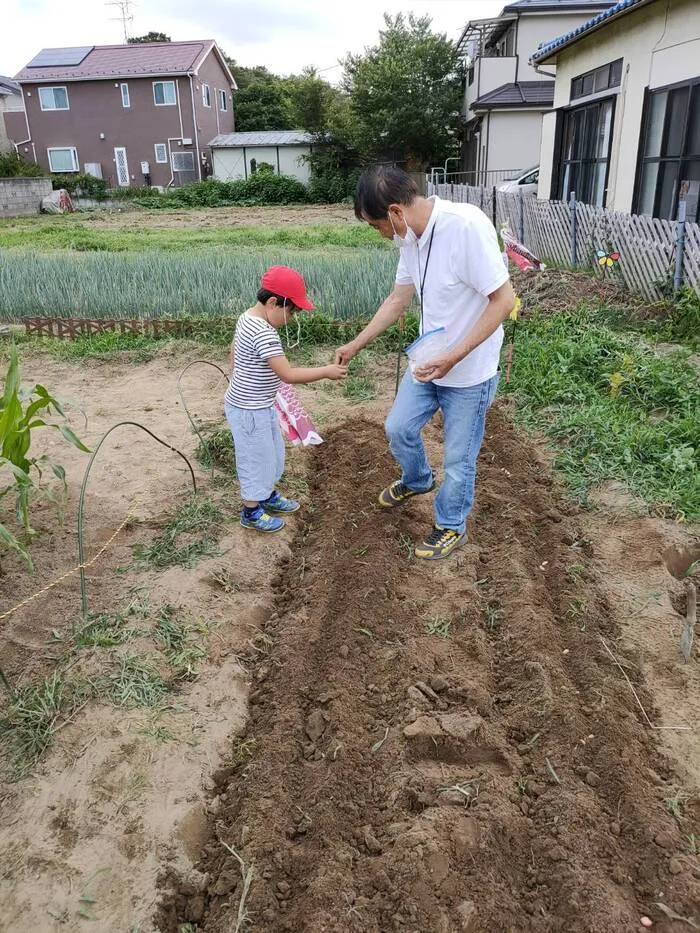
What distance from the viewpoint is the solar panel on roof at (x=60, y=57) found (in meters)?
30.3

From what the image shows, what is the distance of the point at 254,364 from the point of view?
10.5ft

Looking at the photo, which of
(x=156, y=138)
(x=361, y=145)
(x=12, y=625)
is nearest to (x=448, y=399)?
(x=12, y=625)

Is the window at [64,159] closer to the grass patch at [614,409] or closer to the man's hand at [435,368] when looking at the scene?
→ the grass patch at [614,409]

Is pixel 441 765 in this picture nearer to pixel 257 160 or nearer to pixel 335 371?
pixel 335 371

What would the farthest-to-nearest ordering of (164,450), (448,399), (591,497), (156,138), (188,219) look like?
(156,138) < (188,219) < (164,450) < (591,497) < (448,399)

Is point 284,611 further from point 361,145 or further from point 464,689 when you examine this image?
point 361,145

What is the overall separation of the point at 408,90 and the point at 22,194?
14696 mm

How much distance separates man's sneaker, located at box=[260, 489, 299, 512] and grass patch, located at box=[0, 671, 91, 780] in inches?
57.0

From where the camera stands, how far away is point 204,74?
31359 millimetres

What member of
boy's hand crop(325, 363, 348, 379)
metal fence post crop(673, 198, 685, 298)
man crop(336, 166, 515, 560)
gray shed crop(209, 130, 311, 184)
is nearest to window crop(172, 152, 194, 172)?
gray shed crop(209, 130, 311, 184)

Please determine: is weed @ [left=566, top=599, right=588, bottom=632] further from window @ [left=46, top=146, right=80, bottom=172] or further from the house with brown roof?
window @ [left=46, top=146, right=80, bottom=172]

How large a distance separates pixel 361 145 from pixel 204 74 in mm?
8979

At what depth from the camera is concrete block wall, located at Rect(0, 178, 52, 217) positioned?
2416cm

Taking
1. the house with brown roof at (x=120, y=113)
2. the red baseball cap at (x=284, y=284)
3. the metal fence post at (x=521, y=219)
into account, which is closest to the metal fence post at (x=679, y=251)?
the metal fence post at (x=521, y=219)
